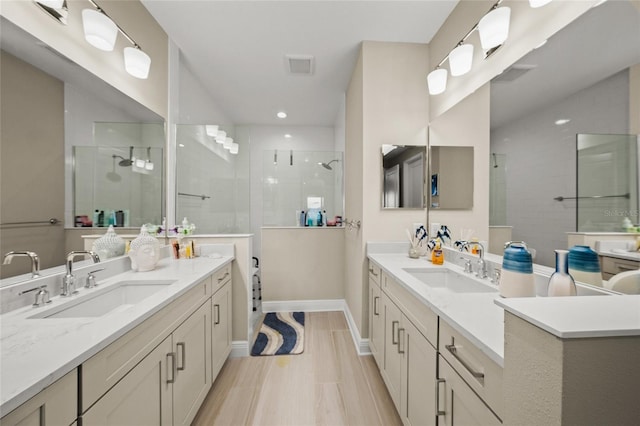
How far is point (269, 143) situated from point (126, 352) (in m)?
3.81

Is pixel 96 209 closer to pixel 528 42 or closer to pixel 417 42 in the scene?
pixel 528 42

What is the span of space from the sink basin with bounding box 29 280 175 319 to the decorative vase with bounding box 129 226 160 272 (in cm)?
20

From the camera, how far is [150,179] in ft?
6.32

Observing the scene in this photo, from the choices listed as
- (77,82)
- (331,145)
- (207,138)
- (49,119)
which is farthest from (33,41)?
(331,145)

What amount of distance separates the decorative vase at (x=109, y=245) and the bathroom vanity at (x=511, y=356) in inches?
69.6

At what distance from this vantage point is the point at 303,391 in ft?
5.91

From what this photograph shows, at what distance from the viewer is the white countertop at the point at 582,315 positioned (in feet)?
1.51

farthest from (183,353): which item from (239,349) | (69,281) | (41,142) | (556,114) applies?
(556,114)

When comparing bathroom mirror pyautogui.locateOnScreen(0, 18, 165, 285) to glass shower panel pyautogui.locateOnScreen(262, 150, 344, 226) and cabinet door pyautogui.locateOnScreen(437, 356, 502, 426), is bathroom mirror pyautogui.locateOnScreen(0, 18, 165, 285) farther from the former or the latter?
glass shower panel pyautogui.locateOnScreen(262, 150, 344, 226)

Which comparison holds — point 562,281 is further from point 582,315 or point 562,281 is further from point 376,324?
point 376,324

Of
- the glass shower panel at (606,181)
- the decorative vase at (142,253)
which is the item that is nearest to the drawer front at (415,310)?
the glass shower panel at (606,181)

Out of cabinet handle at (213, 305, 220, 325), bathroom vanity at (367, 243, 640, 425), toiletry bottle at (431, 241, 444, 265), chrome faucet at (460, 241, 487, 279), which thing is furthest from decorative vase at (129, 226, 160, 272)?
chrome faucet at (460, 241, 487, 279)

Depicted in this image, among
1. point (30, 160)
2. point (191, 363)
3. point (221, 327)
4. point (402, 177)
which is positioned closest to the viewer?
point (30, 160)

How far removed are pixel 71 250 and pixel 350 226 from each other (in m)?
2.21
